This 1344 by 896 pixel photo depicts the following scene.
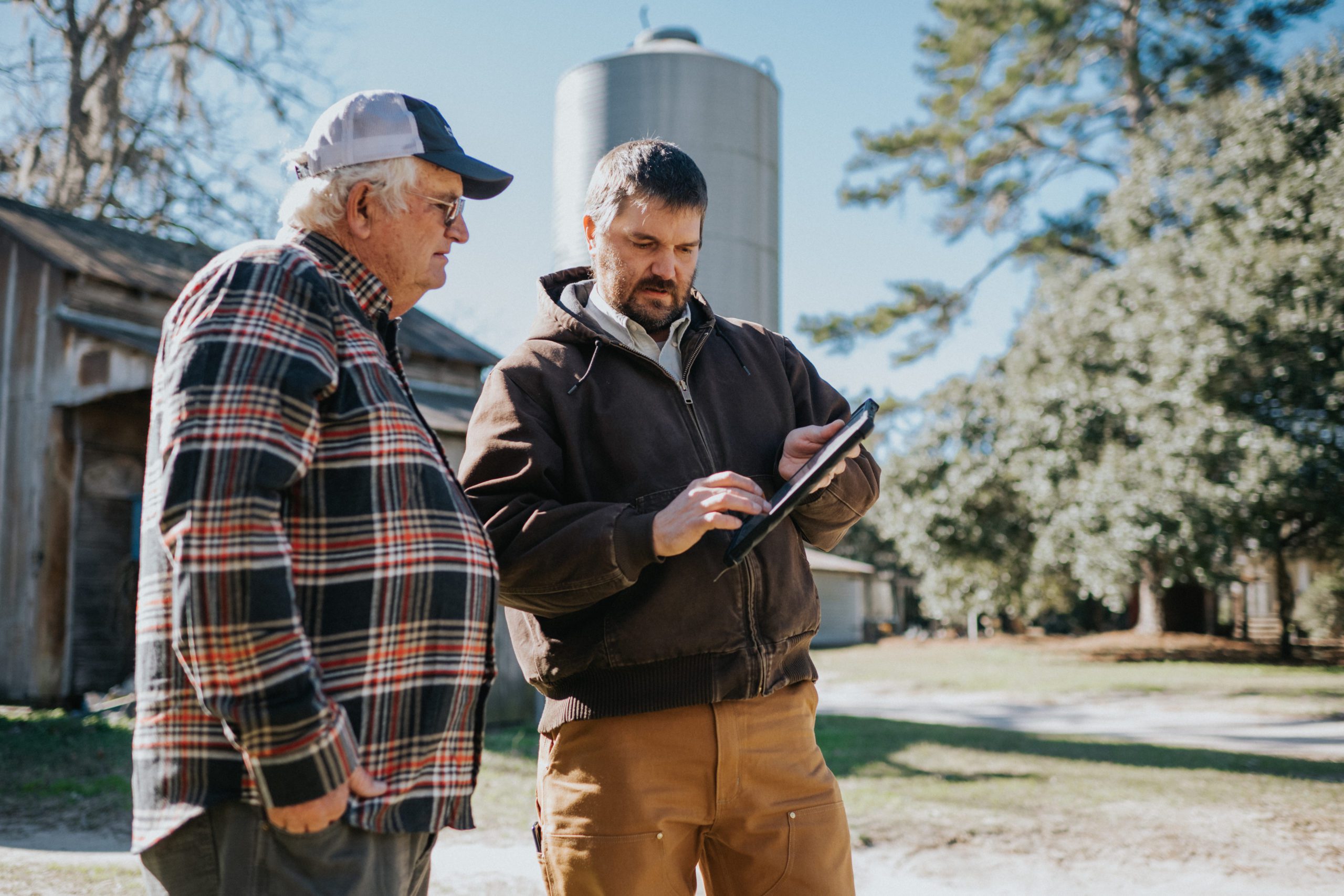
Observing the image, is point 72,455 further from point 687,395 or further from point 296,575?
point 296,575

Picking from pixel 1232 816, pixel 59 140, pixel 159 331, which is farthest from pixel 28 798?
pixel 59 140

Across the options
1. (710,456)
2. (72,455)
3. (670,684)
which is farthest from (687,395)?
(72,455)

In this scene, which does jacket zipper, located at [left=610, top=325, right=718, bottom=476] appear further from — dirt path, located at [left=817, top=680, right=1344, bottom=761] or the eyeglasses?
dirt path, located at [left=817, top=680, right=1344, bottom=761]

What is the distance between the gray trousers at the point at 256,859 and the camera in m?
1.41

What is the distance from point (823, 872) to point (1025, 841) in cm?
352

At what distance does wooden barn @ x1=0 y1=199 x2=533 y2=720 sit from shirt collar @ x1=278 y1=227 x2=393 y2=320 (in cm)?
661

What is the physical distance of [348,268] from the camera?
1735mm

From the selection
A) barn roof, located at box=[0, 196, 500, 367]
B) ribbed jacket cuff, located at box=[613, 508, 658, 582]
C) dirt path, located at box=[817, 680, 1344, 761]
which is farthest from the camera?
barn roof, located at box=[0, 196, 500, 367]

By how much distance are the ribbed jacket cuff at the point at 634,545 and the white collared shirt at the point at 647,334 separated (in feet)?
1.52

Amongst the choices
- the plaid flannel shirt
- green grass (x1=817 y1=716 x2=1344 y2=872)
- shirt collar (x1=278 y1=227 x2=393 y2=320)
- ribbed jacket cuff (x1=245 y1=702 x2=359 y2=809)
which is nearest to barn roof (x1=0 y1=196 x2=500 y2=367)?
green grass (x1=817 y1=716 x2=1344 y2=872)

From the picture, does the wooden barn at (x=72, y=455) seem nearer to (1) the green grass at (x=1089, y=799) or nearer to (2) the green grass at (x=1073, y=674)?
(1) the green grass at (x=1089, y=799)

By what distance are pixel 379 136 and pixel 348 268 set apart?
0.78ft

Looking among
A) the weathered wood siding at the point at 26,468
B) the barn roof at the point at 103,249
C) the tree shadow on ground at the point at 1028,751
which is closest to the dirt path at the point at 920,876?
the tree shadow on ground at the point at 1028,751

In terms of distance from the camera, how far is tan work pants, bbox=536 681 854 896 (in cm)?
196
